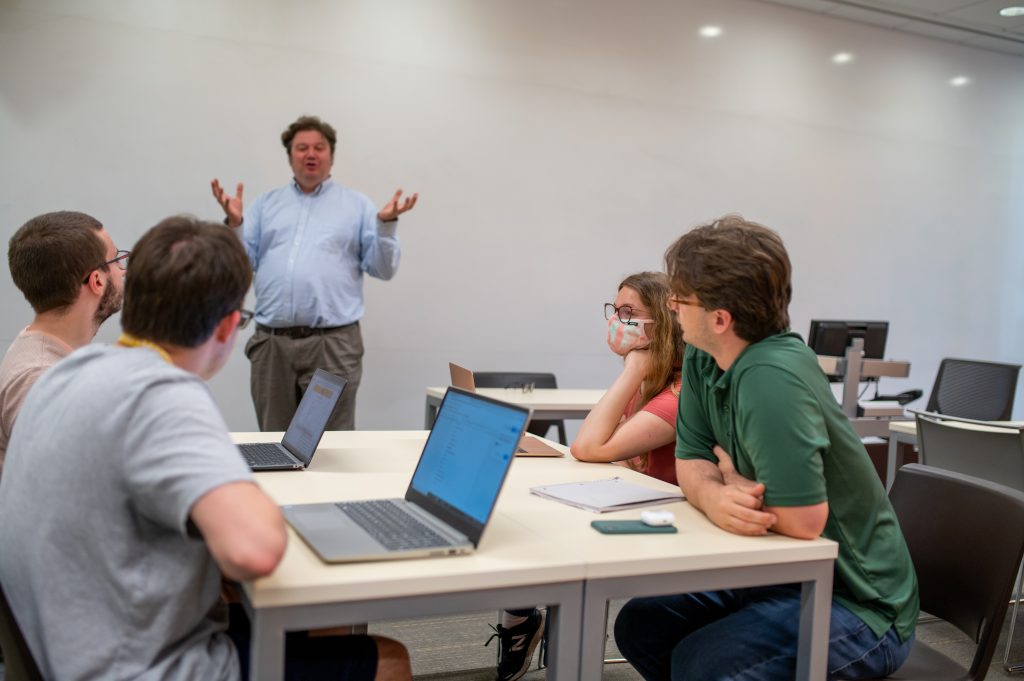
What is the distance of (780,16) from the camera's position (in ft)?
19.7

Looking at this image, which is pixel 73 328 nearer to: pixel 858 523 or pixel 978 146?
→ pixel 858 523

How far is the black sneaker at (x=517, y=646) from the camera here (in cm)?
254

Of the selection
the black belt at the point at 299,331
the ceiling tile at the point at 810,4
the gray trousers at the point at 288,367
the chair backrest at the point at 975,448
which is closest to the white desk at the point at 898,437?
the chair backrest at the point at 975,448

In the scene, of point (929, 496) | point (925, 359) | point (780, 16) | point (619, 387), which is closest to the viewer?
point (929, 496)

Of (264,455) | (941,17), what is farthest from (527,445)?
(941,17)

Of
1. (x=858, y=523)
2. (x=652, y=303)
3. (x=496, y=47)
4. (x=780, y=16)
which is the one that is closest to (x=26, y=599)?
(x=858, y=523)

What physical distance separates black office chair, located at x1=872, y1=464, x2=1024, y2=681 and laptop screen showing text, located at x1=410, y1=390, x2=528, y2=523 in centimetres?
91

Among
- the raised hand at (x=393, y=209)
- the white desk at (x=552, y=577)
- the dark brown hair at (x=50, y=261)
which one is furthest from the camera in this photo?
the raised hand at (x=393, y=209)

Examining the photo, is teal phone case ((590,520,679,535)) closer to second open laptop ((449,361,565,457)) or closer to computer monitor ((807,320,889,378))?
second open laptop ((449,361,565,457))

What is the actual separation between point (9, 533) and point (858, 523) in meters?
1.42

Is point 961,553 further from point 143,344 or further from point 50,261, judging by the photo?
point 50,261

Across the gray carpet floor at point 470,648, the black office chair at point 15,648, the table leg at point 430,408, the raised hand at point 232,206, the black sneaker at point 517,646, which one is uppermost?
the raised hand at point 232,206

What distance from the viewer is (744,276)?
1622mm

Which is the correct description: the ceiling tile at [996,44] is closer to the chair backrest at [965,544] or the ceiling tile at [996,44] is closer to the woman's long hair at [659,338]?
the woman's long hair at [659,338]
